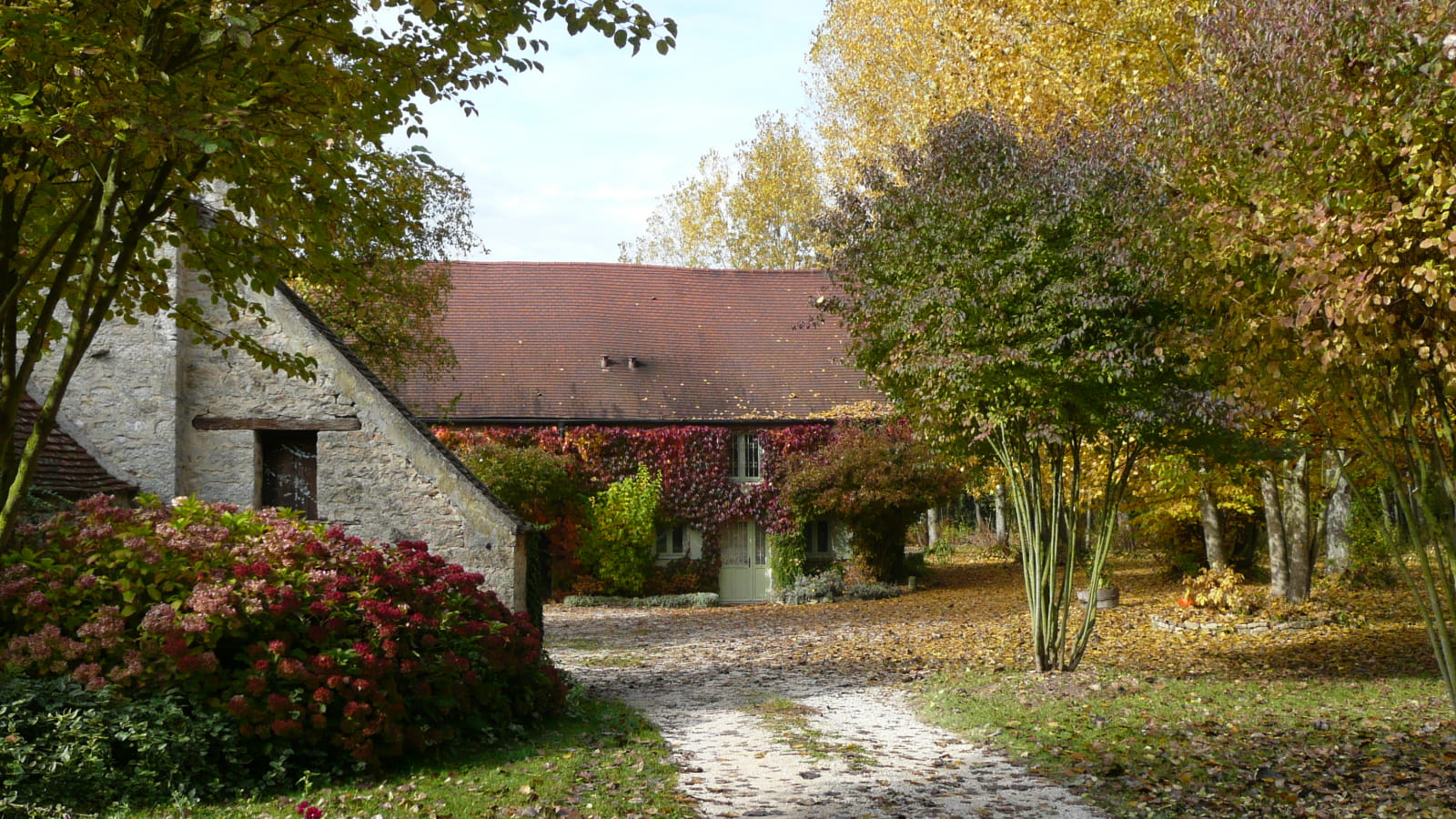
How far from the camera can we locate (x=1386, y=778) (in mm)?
6973

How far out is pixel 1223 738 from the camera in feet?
27.4

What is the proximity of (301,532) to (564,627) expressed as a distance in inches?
439

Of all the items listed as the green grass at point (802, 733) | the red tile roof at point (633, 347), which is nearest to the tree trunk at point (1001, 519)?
the red tile roof at point (633, 347)

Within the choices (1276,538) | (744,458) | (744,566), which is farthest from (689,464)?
(1276,538)

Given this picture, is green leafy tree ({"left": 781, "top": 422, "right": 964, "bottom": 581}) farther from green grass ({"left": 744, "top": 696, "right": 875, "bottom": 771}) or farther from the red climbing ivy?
green grass ({"left": 744, "top": 696, "right": 875, "bottom": 771})

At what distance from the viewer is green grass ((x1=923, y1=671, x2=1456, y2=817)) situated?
6.59 meters

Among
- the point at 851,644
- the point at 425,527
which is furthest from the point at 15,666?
the point at 851,644

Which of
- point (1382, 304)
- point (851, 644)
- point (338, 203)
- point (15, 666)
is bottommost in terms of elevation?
point (851, 644)

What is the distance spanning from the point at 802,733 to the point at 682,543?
16840 millimetres

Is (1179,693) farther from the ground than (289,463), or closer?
closer

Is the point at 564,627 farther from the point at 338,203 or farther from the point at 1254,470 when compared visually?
the point at 338,203

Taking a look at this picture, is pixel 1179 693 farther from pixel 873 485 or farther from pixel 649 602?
pixel 649 602

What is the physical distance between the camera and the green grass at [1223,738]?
6.59m

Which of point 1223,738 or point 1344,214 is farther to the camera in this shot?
point 1223,738
